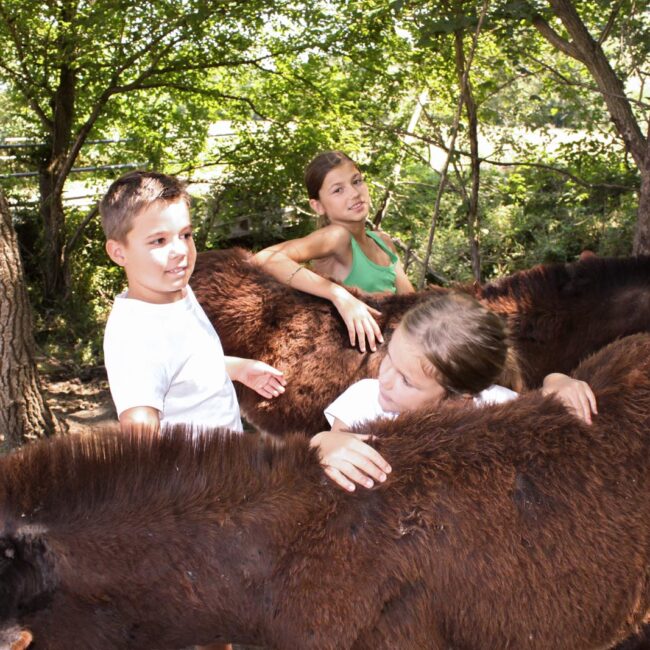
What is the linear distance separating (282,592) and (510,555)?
518 mm

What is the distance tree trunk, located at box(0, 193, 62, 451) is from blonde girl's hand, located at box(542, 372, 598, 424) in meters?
3.30

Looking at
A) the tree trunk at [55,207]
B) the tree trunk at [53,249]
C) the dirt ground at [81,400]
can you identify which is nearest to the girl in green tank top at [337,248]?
the dirt ground at [81,400]

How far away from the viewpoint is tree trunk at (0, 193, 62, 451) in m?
4.34

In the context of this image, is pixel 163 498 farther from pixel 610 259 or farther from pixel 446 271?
pixel 446 271

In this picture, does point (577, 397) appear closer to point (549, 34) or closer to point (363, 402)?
point (363, 402)

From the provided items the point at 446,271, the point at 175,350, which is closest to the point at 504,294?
the point at 175,350

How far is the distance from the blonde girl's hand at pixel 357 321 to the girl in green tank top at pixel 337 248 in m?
0.09

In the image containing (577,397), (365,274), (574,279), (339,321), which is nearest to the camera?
(577,397)

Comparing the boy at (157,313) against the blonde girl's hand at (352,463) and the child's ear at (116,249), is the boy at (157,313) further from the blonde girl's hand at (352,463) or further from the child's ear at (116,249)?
the blonde girl's hand at (352,463)

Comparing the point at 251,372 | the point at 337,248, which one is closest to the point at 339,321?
the point at 337,248

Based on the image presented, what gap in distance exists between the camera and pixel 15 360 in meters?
4.46

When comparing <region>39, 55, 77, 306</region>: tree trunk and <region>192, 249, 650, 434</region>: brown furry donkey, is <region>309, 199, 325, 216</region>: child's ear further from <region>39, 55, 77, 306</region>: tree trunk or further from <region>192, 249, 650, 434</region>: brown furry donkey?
<region>39, 55, 77, 306</region>: tree trunk

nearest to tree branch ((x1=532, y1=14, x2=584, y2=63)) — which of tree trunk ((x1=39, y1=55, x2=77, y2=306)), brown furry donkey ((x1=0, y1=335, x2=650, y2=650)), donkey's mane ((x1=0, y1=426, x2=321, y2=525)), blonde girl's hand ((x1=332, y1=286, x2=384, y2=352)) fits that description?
blonde girl's hand ((x1=332, y1=286, x2=384, y2=352))

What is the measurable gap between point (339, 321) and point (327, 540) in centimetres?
191
